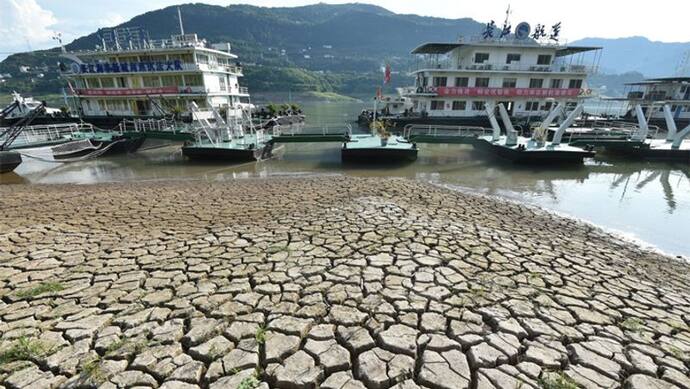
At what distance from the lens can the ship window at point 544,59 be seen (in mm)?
28484

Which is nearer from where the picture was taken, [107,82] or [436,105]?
[107,82]

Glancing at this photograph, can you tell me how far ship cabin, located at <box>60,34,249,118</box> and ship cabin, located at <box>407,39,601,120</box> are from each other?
57.5 ft

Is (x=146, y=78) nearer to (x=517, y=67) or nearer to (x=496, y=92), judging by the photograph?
(x=496, y=92)

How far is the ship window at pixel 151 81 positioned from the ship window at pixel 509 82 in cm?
3004

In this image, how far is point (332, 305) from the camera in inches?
159

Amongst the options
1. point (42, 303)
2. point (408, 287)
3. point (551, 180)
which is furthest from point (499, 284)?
point (551, 180)

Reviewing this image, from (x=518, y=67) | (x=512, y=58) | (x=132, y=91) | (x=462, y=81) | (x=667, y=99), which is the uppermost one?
(x=512, y=58)

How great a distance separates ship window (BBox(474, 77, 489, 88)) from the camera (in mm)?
28281

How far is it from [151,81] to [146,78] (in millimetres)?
462

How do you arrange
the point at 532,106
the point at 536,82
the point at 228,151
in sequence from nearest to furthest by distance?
the point at 228,151, the point at 536,82, the point at 532,106

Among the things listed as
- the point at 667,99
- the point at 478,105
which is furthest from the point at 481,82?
the point at 667,99

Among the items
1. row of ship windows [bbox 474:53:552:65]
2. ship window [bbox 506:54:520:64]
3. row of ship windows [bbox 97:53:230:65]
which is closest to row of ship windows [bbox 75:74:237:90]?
row of ship windows [bbox 97:53:230:65]

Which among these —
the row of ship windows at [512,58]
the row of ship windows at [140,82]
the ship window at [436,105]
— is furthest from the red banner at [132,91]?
the row of ship windows at [512,58]

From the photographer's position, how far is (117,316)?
3.81 m
